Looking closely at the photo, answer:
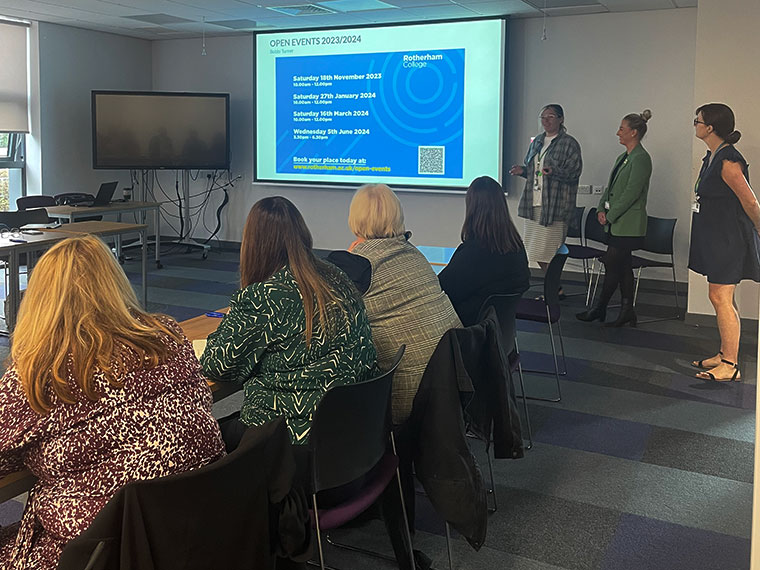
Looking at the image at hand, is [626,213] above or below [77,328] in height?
above

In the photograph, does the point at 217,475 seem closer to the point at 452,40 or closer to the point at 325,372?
the point at 325,372

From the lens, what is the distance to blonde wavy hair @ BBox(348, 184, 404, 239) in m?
3.03

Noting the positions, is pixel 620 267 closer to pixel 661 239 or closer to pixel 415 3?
pixel 661 239

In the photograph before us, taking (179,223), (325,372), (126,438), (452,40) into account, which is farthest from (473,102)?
(126,438)

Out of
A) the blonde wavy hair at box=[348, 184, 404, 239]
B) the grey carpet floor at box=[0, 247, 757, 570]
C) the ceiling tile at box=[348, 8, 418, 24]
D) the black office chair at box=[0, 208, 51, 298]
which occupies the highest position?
the ceiling tile at box=[348, 8, 418, 24]

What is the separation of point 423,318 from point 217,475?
1362 millimetres

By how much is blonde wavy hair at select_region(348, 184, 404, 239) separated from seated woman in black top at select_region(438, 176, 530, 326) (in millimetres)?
504

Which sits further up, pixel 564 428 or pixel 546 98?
pixel 546 98

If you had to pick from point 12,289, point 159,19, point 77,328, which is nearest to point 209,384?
point 77,328

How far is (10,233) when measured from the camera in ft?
17.4

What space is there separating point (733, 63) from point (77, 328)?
527 centimetres

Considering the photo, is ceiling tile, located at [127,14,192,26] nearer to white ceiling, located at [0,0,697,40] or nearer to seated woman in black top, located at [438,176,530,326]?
white ceiling, located at [0,0,697,40]

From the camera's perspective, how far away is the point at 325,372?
2154 millimetres

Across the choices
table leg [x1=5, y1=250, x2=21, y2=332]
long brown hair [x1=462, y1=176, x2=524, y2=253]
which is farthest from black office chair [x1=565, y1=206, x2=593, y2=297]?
table leg [x1=5, y1=250, x2=21, y2=332]
